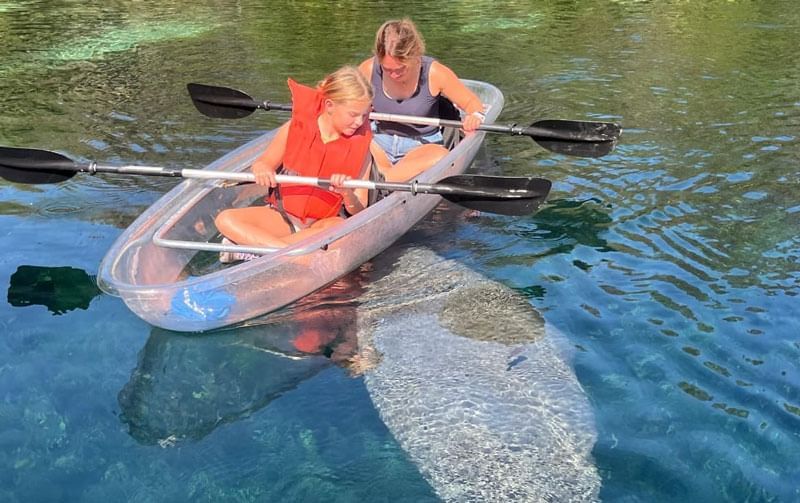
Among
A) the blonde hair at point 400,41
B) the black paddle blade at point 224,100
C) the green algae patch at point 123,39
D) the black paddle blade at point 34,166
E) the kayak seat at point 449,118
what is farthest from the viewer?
the green algae patch at point 123,39

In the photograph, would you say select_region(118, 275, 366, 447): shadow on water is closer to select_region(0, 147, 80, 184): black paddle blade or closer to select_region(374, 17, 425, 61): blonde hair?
select_region(0, 147, 80, 184): black paddle blade

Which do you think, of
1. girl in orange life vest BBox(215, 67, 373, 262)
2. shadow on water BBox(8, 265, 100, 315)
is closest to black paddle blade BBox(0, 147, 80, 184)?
shadow on water BBox(8, 265, 100, 315)

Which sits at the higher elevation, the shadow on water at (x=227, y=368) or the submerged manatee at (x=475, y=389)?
the submerged manatee at (x=475, y=389)

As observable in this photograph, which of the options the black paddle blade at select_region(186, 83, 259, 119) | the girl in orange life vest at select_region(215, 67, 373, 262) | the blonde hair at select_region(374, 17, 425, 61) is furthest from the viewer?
the black paddle blade at select_region(186, 83, 259, 119)

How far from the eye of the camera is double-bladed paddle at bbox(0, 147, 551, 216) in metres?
5.18

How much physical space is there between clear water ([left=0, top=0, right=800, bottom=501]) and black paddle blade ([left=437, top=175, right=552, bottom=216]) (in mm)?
488

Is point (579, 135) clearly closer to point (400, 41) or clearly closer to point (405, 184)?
point (400, 41)

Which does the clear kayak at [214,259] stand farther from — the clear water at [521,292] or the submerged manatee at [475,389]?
the submerged manatee at [475,389]

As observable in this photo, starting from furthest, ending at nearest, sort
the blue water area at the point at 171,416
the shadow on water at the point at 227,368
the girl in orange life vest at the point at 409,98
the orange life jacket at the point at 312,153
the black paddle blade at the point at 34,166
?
the girl in orange life vest at the point at 409,98
the black paddle blade at the point at 34,166
the orange life jacket at the point at 312,153
the shadow on water at the point at 227,368
the blue water area at the point at 171,416

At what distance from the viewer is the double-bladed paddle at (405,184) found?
17.0ft

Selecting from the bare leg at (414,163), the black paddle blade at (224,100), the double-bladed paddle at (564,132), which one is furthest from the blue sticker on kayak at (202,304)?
the black paddle blade at (224,100)

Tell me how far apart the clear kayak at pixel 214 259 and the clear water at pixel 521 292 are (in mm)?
211

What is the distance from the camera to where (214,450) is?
3918 millimetres

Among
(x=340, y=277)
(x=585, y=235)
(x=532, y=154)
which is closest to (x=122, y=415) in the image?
(x=340, y=277)
